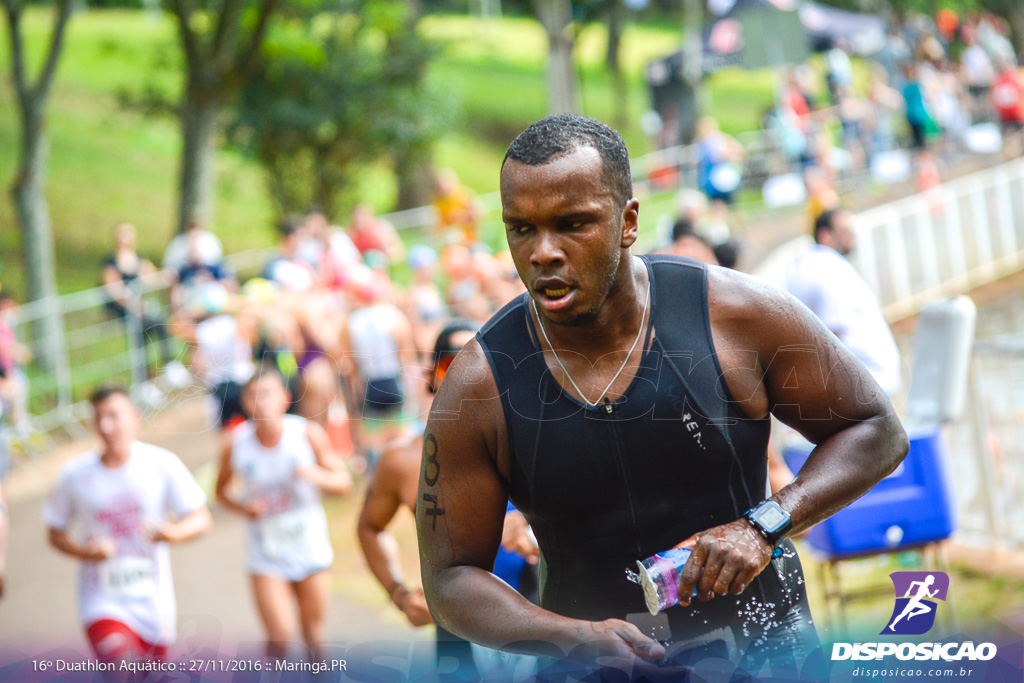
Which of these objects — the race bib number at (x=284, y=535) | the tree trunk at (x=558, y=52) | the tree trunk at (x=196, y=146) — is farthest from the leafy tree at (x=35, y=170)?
the race bib number at (x=284, y=535)

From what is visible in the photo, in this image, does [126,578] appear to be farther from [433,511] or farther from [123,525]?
[433,511]

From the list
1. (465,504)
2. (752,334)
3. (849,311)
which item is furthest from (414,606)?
(849,311)

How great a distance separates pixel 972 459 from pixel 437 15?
88.7ft

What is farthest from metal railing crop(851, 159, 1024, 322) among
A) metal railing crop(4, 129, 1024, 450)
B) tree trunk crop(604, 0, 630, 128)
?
tree trunk crop(604, 0, 630, 128)

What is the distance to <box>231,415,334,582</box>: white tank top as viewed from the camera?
5988 mm

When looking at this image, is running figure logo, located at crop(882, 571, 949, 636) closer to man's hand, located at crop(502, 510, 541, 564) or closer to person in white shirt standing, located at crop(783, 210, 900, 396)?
man's hand, located at crop(502, 510, 541, 564)

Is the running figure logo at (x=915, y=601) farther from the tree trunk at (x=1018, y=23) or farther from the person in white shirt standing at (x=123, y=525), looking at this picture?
the tree trunk at (x=1018, y=23)

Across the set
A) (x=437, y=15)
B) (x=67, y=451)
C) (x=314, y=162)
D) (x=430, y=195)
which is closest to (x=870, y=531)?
(x=67, y=451)

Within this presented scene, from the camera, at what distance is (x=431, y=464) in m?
2.36

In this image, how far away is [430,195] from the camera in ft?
83.3

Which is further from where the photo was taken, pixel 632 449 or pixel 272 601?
pixel 272 601

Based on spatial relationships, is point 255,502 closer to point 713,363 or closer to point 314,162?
point 713,363

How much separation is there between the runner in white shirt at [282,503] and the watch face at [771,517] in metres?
4.11

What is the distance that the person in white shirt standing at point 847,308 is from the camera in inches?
234
